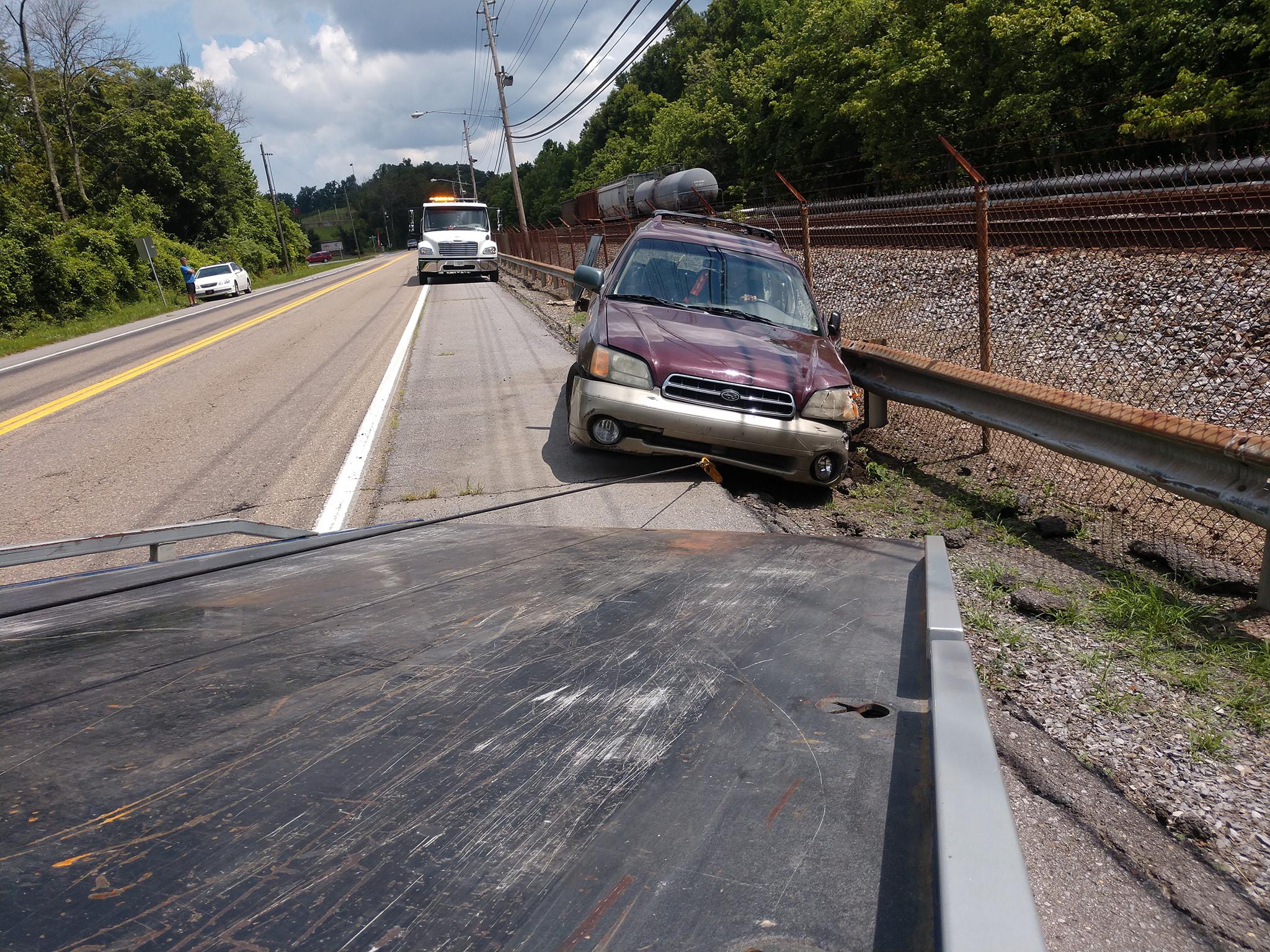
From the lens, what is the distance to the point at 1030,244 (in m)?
12.8

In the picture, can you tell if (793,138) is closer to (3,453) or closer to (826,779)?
(3,453)

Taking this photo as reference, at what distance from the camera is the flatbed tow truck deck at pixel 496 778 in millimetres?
983

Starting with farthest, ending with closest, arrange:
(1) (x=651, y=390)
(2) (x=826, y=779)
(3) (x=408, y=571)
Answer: (1) (x=651, y=390) → (3) (x=408, y=571) → (2) (x=826, y=779)

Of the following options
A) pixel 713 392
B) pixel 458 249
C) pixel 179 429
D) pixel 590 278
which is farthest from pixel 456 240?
pixel 713 392

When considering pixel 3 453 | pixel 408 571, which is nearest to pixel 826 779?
pixel 408 571

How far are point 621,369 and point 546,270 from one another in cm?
1904

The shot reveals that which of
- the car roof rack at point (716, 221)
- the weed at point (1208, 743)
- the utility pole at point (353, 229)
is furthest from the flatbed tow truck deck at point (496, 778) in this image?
the utility pole at point (353, 229)

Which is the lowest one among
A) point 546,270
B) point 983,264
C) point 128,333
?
point 983,264

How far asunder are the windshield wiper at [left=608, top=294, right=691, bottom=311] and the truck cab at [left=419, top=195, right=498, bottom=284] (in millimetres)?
24043

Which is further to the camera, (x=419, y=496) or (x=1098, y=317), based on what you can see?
(x=1098, y=317)

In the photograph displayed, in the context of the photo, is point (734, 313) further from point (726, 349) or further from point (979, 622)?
point (979, 622)

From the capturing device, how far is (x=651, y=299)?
707 cm

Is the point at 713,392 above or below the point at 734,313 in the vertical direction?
below

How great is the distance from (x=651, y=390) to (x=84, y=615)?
4.22 metres
